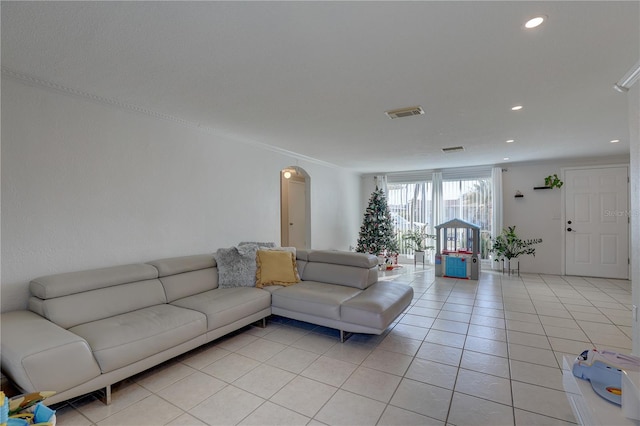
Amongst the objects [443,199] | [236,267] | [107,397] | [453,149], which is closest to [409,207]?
[443,199]

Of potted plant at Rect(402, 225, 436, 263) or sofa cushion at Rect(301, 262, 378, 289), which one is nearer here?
sofa cushion at Rect(301, 262, 378, 289)

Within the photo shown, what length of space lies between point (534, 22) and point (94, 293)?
3.71 m

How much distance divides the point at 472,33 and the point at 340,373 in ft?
8.63

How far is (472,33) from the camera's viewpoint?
1808mm

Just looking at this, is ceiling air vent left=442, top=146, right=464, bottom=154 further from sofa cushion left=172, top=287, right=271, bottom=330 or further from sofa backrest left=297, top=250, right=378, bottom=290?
sofa cushion left=172, top=287, right=271, bottom=330

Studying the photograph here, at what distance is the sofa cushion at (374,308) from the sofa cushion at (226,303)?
0.95 meters

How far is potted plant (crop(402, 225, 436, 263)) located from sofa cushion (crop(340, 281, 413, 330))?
4238 millimetres

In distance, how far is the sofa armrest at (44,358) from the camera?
170cm

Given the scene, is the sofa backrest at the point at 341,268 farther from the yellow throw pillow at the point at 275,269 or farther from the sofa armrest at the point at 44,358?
the sofa armrest at the point at 44,358

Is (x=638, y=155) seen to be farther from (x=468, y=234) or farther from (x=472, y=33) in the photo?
(x=468, y=234)

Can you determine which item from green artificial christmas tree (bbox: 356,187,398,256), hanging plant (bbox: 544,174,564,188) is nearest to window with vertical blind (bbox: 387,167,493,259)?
green artificial christmas tree (bbox: 356,187,398,256)

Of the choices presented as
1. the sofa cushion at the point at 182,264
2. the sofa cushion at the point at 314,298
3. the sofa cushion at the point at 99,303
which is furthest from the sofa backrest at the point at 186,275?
the sofa cushion at the point at 314,298

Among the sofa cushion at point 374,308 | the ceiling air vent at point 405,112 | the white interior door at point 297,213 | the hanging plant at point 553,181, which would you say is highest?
the ceiling air vent at point 405,112

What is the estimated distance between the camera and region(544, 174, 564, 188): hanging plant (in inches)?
239
